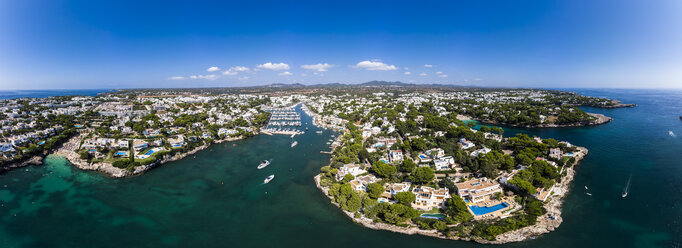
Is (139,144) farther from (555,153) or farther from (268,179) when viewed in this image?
(555,153)

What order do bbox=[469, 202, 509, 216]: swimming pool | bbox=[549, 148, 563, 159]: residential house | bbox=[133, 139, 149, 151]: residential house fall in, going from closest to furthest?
1. bbox=[469, 202, 509, 216]: swimming pool
2. bbox=[549, 148, 563, 159]: residential house
3. bbox=[133, 139, 149, 151]: residential house

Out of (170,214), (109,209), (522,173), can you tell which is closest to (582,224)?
(522,173)

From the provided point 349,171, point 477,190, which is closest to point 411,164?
point 349,171

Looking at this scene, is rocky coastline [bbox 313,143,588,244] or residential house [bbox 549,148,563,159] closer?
rocky coastline [bbox 313,143,588,244]

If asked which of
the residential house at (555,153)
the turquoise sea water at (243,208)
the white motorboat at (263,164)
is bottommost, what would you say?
the turquoise sea water at (243,208)

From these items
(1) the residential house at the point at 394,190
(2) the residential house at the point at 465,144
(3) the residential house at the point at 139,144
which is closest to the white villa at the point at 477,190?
(1) the residential house at the point at 394,190

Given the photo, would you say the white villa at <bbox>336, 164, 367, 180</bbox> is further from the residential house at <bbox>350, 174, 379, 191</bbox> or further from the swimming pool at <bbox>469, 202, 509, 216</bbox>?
the swimming pool at <bbox>469, 202, 509, 216</bbox>

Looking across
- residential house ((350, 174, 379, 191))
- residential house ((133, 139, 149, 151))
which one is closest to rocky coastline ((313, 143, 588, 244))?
residential house ((350, 174, 379, 191))

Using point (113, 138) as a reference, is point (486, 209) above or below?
below

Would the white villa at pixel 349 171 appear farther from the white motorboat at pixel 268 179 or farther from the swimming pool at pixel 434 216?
the swimming pool at pixel 434 216
